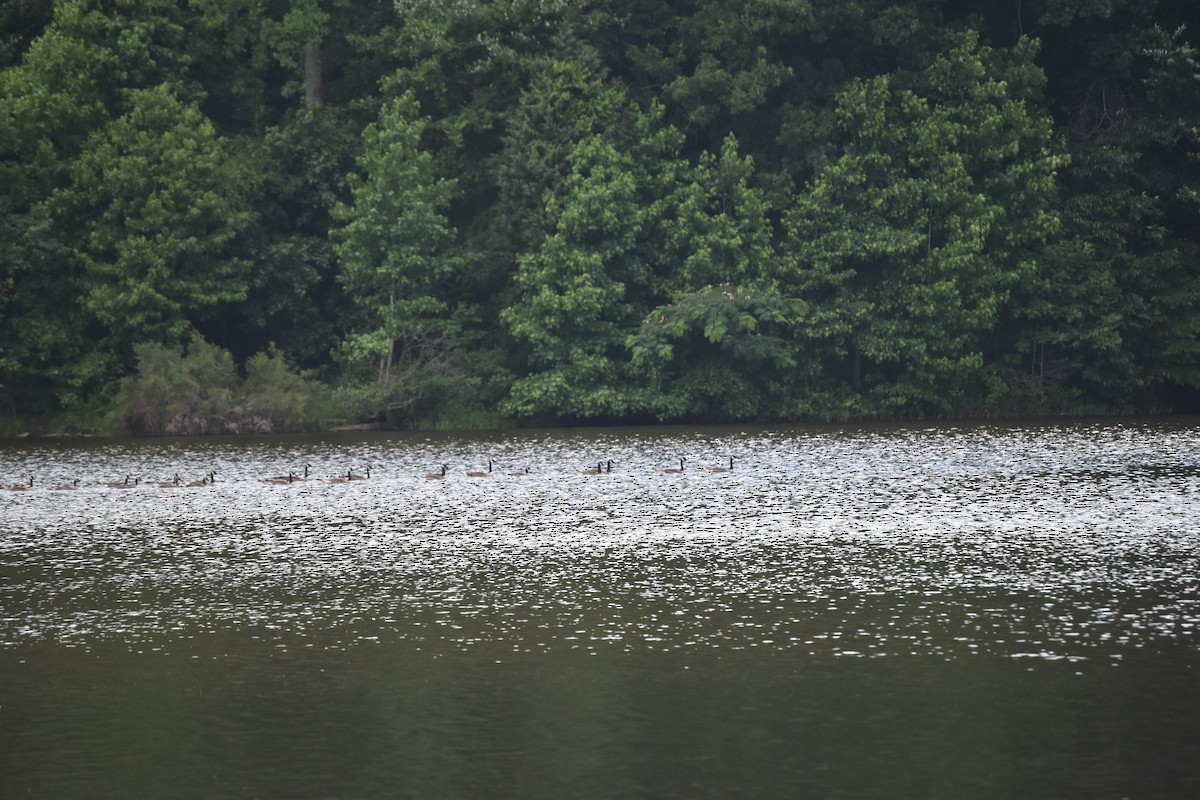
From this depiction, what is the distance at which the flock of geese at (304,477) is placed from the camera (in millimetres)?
51625

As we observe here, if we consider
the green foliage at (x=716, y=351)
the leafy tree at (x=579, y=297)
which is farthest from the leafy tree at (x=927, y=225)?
the leafy tree at (x=579, y=297)

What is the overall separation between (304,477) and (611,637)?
28.6 meters

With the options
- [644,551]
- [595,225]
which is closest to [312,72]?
[595,225]

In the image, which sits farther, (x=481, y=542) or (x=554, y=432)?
(x=554, y=432)

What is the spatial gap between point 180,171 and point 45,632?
49.9 metres

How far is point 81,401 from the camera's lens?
7588cm

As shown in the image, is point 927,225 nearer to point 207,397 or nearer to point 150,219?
point 207,397

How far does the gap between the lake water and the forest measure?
25214mm

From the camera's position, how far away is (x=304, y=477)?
53.6 metres

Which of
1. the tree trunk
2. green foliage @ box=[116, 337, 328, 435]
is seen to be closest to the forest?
green foliage @ box=[116, 337, 328, 435]

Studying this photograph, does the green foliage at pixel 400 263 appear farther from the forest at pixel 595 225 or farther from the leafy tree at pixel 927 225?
the leafy tree at pixel 927 225

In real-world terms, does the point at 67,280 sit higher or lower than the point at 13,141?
lower

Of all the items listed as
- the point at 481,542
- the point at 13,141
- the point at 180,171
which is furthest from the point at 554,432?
the point at 481,542

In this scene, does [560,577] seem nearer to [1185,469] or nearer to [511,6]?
[1185,469]
